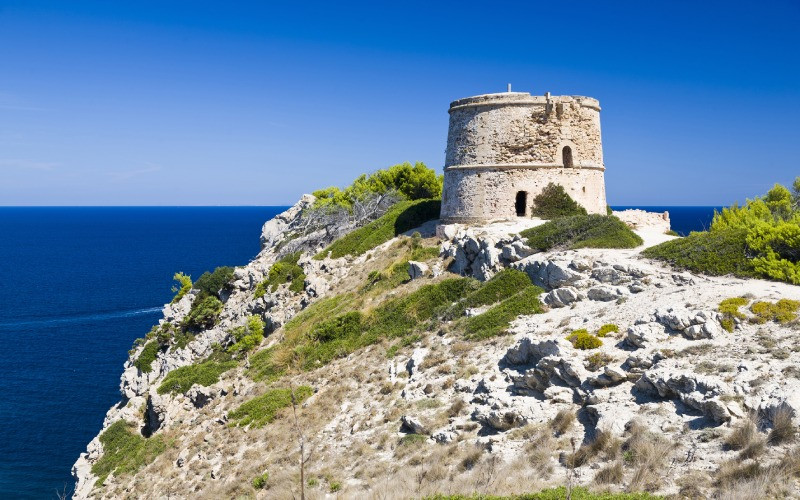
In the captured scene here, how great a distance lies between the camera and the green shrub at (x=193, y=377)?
79.4 ft

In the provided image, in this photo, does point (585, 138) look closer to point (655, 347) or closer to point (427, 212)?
point (427, 212)

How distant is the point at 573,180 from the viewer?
29500 millimetres

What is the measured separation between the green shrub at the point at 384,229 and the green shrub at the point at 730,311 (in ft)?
76.0

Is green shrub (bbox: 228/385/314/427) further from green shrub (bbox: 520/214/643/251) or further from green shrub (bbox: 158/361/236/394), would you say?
green shrub (bbox: 520/214/643/251)

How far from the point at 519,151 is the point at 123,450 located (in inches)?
919

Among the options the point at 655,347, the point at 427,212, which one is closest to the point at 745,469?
the point at 655,347

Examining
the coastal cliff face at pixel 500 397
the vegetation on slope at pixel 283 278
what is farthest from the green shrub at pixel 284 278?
the coastal cliff face at pixel 500 397

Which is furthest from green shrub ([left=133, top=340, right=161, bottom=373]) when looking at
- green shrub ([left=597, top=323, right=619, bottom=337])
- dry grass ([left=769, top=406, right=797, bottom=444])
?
dry grass ([left=769, top=406, right=797, bottom=444])

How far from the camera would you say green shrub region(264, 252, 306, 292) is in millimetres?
32153

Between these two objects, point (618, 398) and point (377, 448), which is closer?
point (618, 398)

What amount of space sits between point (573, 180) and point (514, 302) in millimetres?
13422

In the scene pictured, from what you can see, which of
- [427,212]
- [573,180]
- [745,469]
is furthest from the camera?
[427,212]

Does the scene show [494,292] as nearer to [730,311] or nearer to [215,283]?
[730,311]

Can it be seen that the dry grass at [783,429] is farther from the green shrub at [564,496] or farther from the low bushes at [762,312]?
the low bushes at [762,312]
